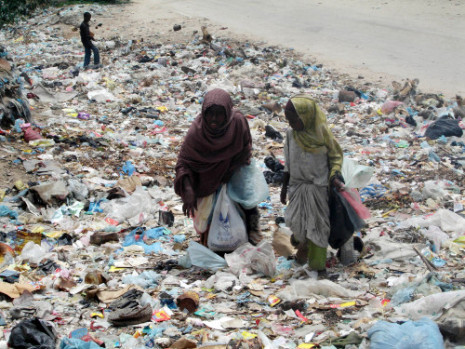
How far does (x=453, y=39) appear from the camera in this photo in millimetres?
12281

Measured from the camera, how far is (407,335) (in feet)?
8.86

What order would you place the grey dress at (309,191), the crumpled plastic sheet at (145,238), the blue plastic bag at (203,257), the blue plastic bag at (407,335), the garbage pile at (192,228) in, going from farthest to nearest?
the crumpled plastic sheet at (145,238), the blue plastic bag at (203,257), the grey dress at (309,191), the garbage pile at (192,228), the blue plastic bag at (407,335)

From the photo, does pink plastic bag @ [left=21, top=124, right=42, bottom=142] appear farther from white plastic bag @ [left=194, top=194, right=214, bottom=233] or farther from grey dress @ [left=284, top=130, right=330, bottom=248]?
grey dress @ [left=284, top=130, right=330, bottom=248]

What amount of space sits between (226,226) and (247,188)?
0.33 meters

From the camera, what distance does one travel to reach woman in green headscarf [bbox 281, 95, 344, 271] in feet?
13.2

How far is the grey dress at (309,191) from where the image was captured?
13.6ft

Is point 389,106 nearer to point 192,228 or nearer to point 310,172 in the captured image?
point 192,228

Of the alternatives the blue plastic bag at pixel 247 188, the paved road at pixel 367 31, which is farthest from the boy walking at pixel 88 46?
the blue plastic bag at pixel 247 188

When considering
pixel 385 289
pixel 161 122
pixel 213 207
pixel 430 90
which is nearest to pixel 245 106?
pixel 161 122

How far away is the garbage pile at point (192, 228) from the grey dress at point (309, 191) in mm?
282

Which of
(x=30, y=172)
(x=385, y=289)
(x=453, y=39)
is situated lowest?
(x=30, y=172)

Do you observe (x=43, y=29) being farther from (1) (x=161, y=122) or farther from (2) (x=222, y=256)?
(2) (x=222, y=256)

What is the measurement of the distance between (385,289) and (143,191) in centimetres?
299

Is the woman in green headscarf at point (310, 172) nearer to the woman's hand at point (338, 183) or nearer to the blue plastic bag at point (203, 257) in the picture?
the woman's hand at point (338, 183)
